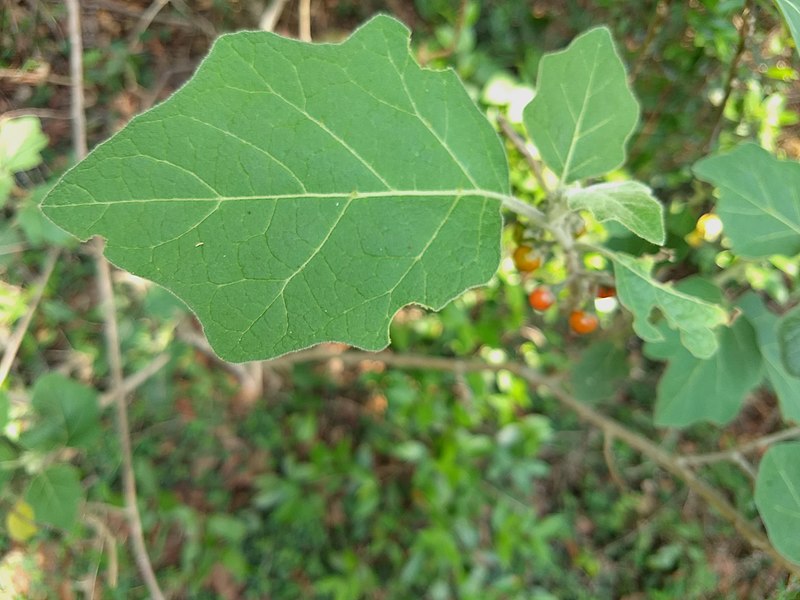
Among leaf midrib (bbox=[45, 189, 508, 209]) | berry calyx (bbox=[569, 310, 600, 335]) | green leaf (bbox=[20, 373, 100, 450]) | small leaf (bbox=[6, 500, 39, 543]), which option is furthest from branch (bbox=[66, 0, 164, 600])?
berry calyx (bbox=[569, 310, 600, 335])

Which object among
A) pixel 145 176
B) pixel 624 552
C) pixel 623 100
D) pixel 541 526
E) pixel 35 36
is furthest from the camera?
pixel 624 552

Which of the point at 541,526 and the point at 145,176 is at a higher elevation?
the point at 145,176

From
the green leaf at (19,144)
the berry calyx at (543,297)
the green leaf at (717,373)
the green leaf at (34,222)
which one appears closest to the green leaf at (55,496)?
the green leaf at (34,222)

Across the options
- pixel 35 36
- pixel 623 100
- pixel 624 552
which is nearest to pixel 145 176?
pixel 623 100

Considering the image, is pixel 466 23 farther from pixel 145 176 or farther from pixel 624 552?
pixel 624 552

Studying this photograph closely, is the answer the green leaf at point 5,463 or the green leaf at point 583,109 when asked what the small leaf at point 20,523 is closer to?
the green leaf at point 5,463
